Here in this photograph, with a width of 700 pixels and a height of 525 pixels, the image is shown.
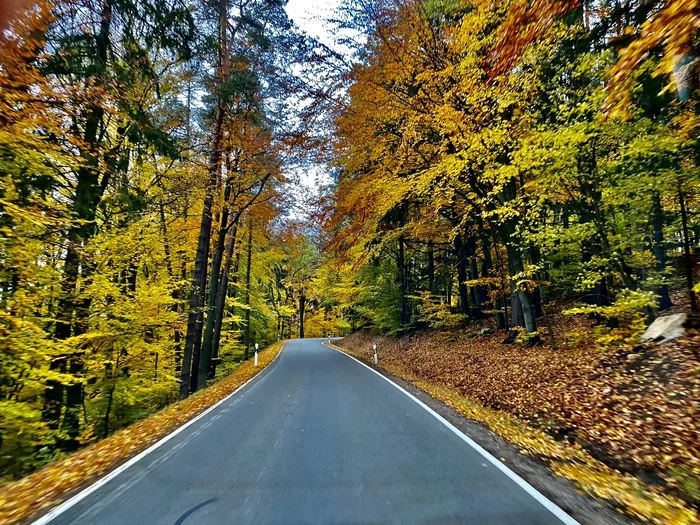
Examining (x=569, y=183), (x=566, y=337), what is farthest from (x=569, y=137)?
(x=566, y=337)

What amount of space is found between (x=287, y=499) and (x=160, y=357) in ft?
41.1

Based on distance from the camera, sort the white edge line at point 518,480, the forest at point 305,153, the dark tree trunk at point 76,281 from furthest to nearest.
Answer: the dark tree trunk at point 76,281
the forest at point 305,153
the white edge line at point 518,480

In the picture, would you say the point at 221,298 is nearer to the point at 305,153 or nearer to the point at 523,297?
the point at 305,153

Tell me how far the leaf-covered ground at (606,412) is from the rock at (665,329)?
0.80 ft

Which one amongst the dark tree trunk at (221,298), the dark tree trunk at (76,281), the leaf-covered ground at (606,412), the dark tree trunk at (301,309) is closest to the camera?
the leaf-covered ground at (606,412)

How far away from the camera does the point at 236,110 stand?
1334 centimetres

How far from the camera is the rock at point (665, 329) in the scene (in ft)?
25.4

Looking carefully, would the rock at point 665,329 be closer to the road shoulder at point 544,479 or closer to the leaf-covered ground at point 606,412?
the leaf-covered ground at point 606,412

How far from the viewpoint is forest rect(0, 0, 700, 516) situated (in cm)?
623

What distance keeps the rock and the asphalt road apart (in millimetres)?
4650

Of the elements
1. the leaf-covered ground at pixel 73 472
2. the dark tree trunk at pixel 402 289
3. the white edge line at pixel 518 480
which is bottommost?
the leaf-covered ground at pixel 73 472

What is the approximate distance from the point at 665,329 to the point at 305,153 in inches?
477

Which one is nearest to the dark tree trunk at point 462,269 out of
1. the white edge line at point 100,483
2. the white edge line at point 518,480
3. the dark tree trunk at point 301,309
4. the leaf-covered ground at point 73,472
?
the white edge line at point 518,480

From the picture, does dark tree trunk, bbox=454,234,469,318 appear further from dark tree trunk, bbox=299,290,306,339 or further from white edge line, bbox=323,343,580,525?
dark tree trunk, bbox=299,290,306,339
